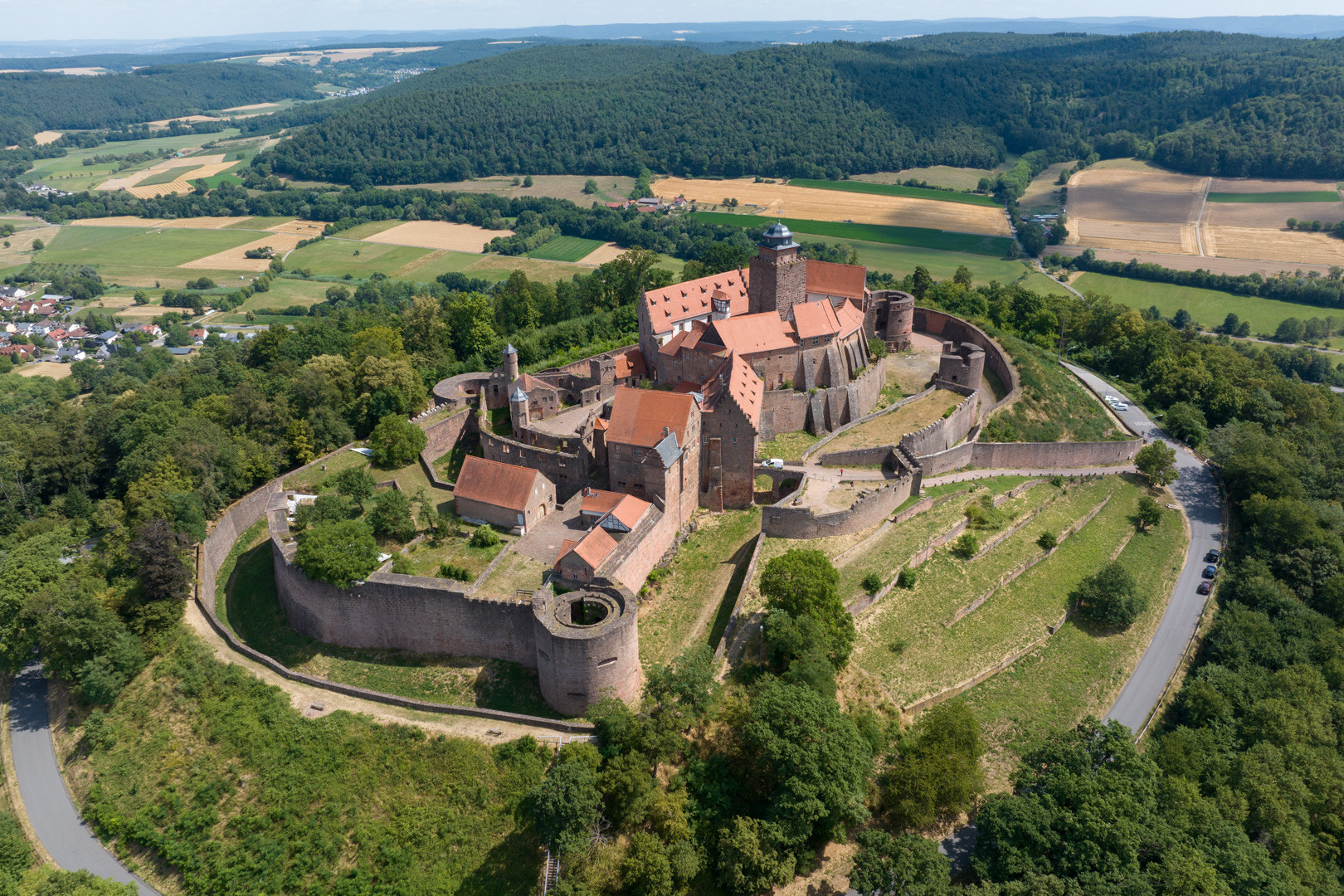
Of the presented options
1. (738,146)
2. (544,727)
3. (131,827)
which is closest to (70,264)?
(738,146)

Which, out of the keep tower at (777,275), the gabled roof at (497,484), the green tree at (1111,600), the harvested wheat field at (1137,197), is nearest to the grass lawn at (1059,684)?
the green tree at (1111,600)

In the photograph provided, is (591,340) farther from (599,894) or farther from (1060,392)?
(599,894)

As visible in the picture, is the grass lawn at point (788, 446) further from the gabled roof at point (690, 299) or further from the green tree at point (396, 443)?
the green tree at point (396, 443)

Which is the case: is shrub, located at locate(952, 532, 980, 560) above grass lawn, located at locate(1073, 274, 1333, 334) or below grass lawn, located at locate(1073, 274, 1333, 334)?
above

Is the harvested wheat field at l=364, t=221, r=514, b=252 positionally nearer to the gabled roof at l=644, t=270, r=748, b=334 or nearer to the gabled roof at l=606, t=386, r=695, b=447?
the gabled roof at l=644, t=270, r=748, b=334

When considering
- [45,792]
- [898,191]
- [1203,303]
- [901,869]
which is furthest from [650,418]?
[898,191]

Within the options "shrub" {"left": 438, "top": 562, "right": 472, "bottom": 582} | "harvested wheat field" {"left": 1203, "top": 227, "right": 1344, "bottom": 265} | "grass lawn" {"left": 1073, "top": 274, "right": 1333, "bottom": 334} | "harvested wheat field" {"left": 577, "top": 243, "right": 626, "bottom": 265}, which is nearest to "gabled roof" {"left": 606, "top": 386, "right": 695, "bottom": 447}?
"shrub" {"left": 438, "top": 562, "right": 472, "bottom": 582}
